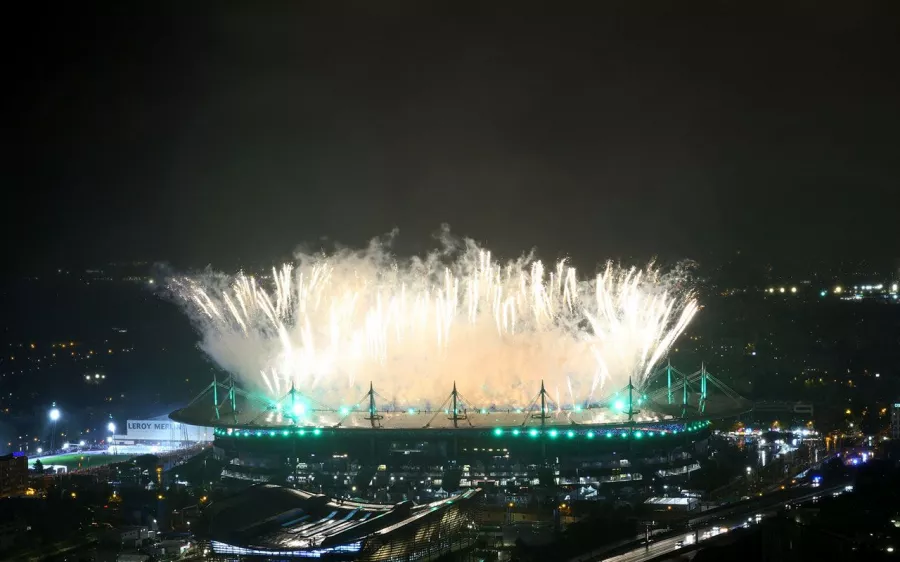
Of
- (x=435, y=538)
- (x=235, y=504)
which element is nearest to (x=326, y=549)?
(x=435, y=538)

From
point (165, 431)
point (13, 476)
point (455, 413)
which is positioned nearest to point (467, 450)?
point (455, 413)

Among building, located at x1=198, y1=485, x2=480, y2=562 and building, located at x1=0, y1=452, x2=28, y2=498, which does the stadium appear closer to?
building, located at x1=0, y1=452, x2=28, y2=498

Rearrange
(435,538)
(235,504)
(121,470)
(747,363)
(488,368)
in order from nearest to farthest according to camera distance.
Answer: (435,538) → (235,504) → (121,470) → (488,368) → (747,363)

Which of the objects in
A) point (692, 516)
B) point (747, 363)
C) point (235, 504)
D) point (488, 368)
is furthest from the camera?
point (747, 363)

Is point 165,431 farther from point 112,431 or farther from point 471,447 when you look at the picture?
point 471,447

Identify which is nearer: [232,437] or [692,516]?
[692,516]

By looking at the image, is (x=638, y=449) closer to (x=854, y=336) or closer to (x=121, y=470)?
(x=121, y=470)

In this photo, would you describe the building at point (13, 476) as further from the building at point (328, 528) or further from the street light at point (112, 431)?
the street light at point (112, 431)

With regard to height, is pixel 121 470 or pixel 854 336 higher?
pixel 854 336
